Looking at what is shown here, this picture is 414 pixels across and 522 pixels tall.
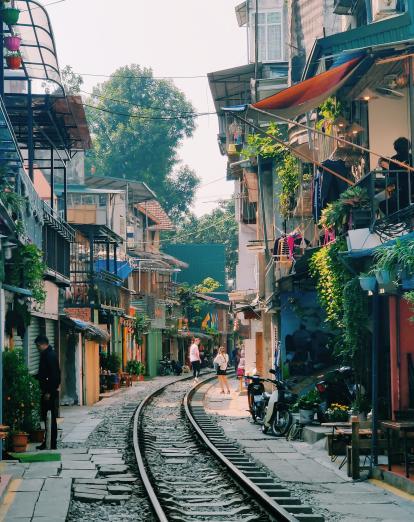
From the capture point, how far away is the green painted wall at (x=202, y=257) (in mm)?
82188

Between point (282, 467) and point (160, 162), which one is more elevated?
point (160, 162)

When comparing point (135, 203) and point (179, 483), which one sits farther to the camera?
point (135, 203)

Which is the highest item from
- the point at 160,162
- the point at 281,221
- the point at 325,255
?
the point at 160,162

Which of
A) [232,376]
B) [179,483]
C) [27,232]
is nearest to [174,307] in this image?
[232,376]

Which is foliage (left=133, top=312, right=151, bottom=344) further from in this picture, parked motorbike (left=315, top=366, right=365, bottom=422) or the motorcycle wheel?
parked motorbike (left=315, top=366, right=365, bottom=422)

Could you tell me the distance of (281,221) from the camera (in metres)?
32.3

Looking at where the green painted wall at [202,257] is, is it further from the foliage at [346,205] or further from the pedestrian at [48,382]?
the foliage at [346,205]

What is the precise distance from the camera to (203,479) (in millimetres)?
14141

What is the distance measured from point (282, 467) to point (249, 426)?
750 cm

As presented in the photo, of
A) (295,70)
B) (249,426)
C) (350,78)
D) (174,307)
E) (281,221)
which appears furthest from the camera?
(174,307)

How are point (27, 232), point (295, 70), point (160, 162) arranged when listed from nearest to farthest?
point (27, 232)
point (295, 70)
point (160, 162)

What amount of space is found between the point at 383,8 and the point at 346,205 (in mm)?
3659

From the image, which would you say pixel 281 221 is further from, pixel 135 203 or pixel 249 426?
pixel 135 203

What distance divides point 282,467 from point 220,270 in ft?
224
